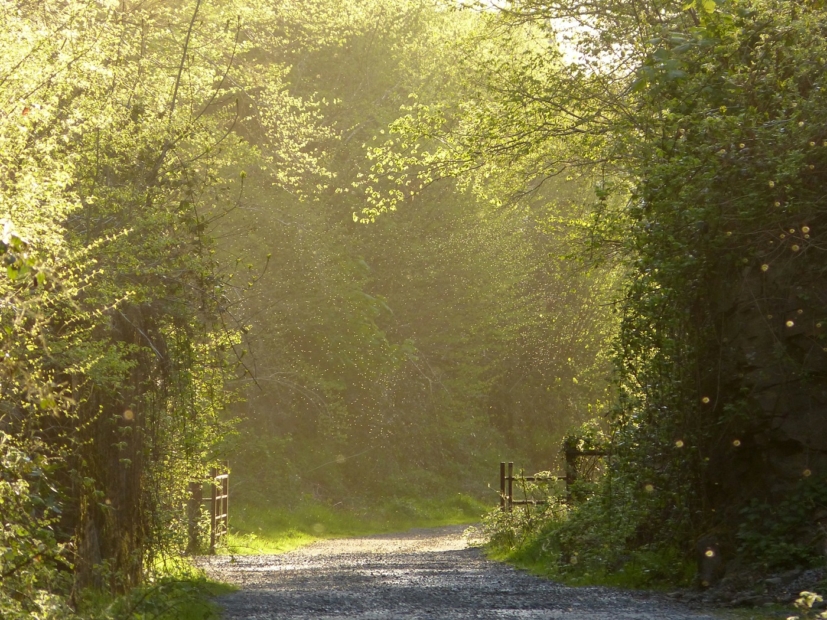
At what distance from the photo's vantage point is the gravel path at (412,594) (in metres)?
10.2

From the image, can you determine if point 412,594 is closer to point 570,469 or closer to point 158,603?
point 158,603

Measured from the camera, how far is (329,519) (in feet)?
104

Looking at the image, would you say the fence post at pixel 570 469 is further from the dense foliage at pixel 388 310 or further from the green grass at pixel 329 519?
the dense foliage at pixel 388 310

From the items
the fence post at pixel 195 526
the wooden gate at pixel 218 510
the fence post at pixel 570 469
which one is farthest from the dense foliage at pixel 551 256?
the fence post at pixel 195 526

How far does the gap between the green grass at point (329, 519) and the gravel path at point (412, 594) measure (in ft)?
13.1

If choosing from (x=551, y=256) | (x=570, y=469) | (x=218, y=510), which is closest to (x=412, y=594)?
(x=570, y=469)

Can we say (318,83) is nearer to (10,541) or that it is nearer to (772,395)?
(772,395)

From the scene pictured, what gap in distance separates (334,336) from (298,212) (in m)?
3.83

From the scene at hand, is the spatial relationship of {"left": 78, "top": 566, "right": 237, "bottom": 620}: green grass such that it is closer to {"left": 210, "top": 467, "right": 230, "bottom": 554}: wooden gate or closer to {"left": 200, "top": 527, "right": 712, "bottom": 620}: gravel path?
{"left": 200, "top": 527, "right": 712, "bottom": 620}: gravel path

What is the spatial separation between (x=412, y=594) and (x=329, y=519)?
19.7 m

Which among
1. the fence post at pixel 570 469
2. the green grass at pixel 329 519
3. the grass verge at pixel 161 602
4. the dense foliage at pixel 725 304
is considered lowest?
the green grass at pixel 329 519

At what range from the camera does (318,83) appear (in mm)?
37594

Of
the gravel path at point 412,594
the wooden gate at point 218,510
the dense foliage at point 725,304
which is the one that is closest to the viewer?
the gravel path at point 412,594

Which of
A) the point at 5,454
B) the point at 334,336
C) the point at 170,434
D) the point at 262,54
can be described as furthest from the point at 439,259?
the point at 5,454
